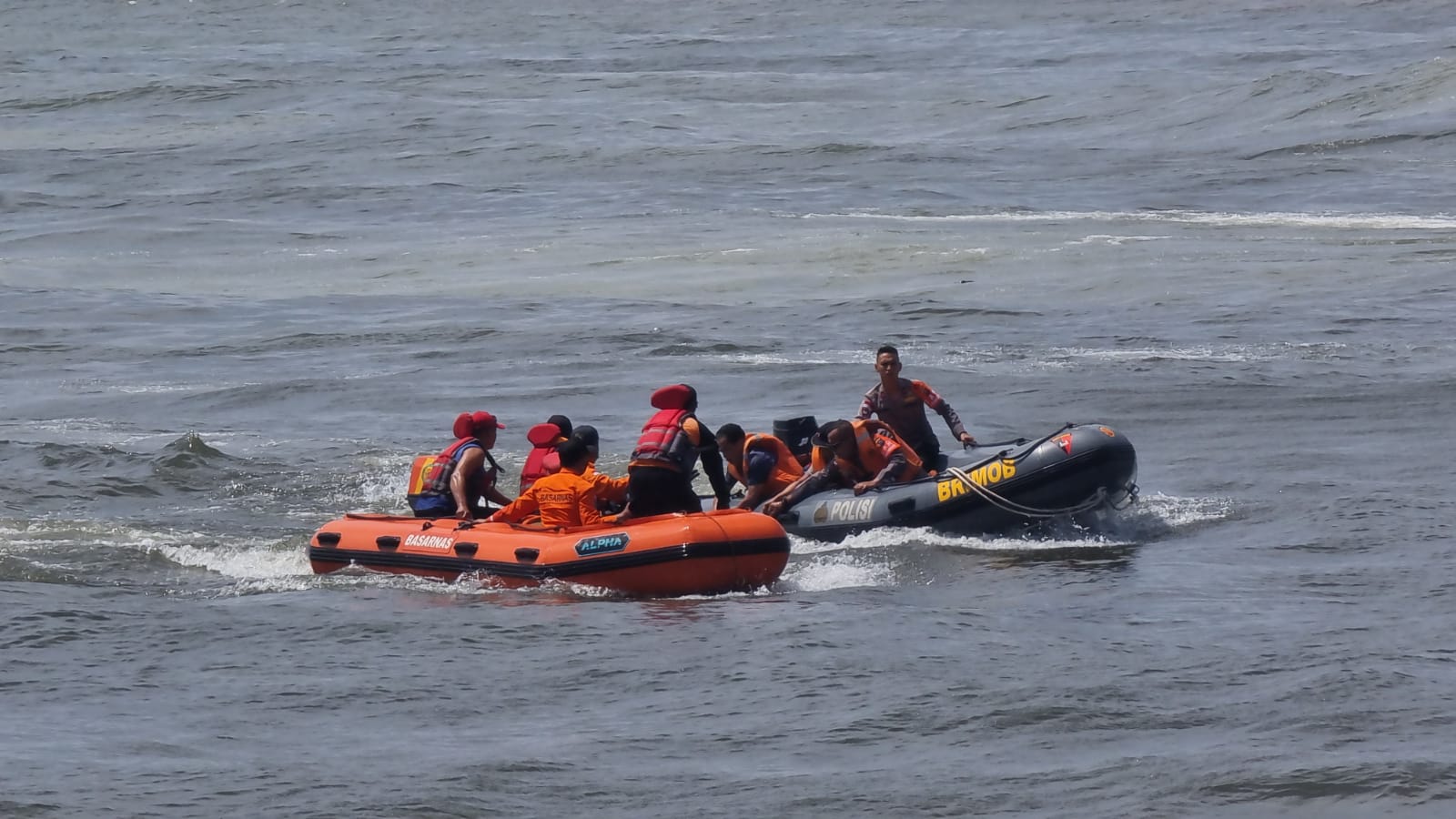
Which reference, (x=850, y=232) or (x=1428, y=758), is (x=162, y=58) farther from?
(x=1428, y=758)

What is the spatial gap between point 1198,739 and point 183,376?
1569 centimetres

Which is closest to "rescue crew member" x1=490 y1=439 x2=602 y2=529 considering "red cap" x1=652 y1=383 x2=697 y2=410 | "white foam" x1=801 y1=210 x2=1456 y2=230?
"red cap" x1=652 y1=383 x2=697 y2=410

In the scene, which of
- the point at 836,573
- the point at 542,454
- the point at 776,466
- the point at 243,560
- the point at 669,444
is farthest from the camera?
the point at 776,466

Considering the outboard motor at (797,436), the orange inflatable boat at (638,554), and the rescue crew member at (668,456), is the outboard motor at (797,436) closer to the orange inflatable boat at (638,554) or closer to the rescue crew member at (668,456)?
the rescue crew member at (668,456)

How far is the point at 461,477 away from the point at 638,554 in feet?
6.02

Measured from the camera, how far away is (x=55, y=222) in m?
36.0

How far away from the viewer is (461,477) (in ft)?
44.9

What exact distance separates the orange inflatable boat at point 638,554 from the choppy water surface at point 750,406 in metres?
0.21

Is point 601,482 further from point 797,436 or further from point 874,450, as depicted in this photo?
point 797,436

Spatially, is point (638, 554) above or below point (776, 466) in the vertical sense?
below

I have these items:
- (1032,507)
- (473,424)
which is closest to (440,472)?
(473,424)

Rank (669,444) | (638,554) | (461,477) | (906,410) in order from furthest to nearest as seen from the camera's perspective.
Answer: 1. (906,410)
2. (461,477)
3. (669,444)
4. (638,554)

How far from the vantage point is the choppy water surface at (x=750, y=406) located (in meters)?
9.63

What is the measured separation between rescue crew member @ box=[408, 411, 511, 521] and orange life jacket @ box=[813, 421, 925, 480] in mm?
2517
